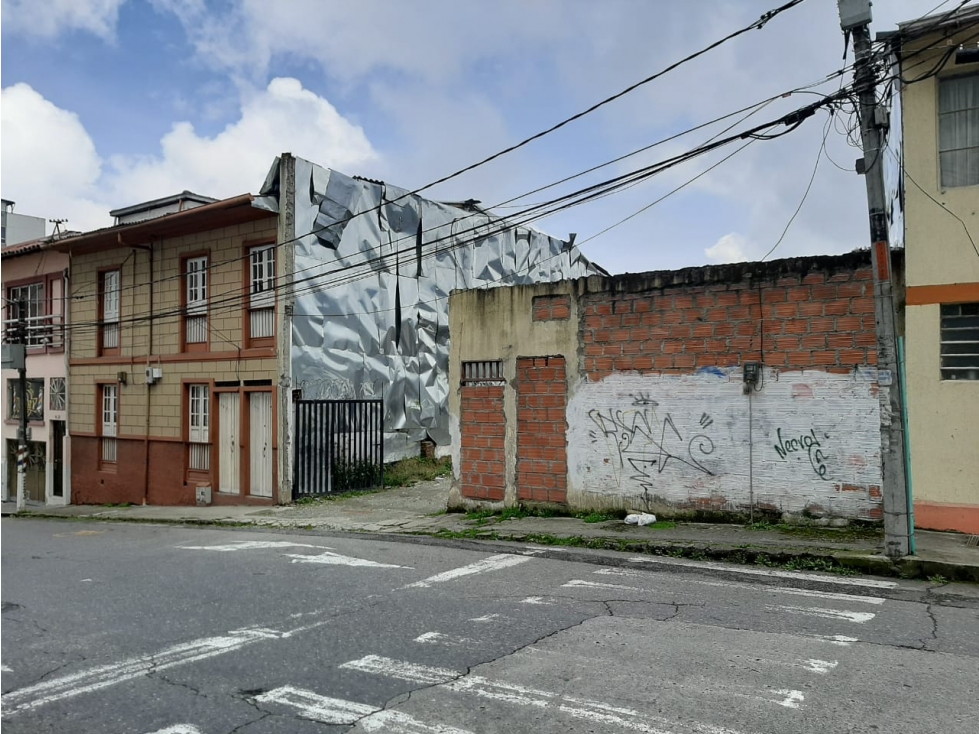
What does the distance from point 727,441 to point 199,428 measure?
13.2 meters

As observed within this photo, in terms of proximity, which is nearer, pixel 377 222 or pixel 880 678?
pixel 880 678

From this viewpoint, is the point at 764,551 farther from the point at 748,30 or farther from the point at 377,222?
the point at 377,222

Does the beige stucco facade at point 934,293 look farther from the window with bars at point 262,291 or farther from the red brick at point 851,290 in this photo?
the window with bars at point 262,291

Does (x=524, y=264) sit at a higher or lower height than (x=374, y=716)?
higher

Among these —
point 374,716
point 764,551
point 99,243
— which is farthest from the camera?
point 99,243

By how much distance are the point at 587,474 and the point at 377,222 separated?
999 centimetres

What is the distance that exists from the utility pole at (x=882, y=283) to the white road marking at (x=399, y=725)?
5.63m

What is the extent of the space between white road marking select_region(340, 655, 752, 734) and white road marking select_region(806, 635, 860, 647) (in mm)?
1196

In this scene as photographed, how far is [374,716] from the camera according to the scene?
4613 millimetres

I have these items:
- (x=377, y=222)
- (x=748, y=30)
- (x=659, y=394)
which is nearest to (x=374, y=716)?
(x=659, y=394)

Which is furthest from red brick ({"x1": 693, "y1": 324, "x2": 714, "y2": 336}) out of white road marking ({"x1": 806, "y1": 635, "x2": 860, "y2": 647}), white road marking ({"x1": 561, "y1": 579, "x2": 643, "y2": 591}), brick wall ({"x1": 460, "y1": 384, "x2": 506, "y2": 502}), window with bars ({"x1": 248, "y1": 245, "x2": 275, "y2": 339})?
window with bars ({"x1": 248, "y1": 245, "x2": 275, "y2": 339})

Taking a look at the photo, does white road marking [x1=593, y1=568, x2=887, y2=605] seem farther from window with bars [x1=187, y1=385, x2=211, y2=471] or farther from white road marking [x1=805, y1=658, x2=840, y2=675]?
window with bars [x1=187, y1=385, x2=211, y2=471]

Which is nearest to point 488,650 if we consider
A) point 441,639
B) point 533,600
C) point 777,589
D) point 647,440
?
point 441,639

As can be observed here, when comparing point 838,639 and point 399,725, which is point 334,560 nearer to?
point 399,725
